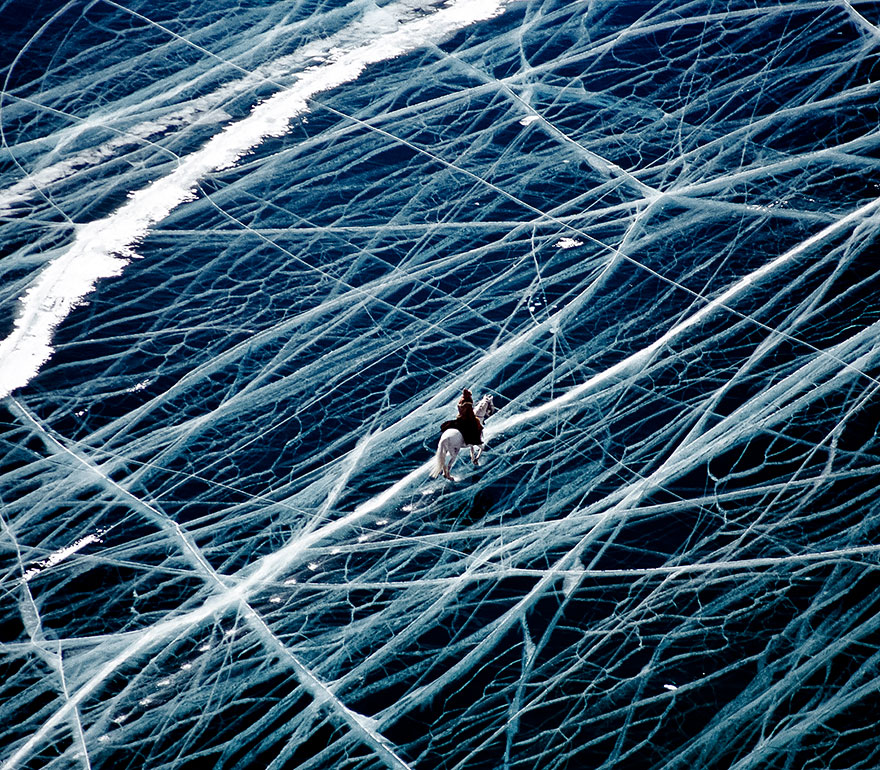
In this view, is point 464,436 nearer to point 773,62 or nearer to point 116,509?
point 116,509

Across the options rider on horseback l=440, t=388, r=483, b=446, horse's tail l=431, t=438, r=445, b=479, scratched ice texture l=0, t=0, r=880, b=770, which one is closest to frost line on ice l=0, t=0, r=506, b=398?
scratched ice texture l=0, t=0, r=880, b=770

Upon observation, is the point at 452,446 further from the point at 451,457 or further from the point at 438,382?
the point at 438,382

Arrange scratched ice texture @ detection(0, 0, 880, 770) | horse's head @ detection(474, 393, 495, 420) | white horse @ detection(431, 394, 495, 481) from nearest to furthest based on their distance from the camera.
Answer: scratched ice texture @ detection(0, 0, 880, 770) < white horse @ detection(431, 394, 495, 481) < horse's head @ detection(474, 393, 495, 420)

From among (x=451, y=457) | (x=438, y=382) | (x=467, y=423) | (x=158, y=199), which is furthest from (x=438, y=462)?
(x=158, y=199)

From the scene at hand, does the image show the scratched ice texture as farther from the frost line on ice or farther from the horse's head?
the horse's head

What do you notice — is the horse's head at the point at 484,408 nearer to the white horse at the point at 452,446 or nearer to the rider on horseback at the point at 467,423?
the white horse at the point at 452,446

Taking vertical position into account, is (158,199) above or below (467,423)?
above

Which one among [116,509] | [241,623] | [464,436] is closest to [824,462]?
[464,436]
